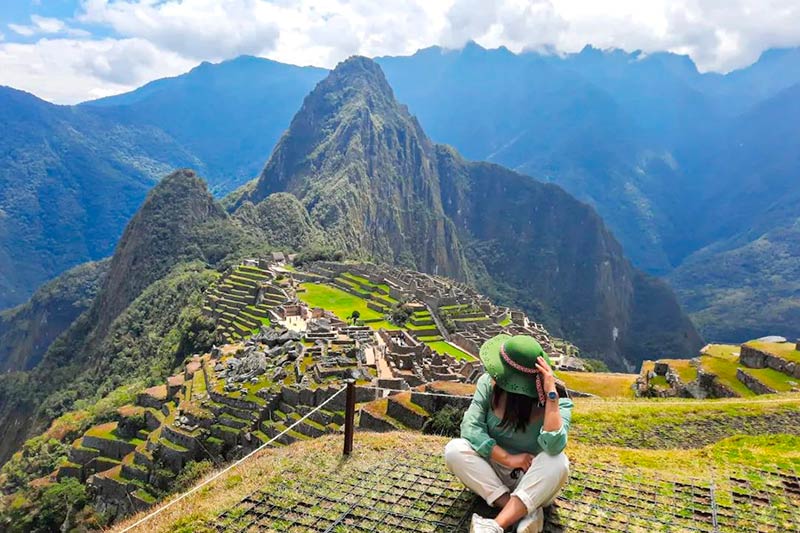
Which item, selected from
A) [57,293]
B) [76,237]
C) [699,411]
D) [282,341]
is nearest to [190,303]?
[282,341]

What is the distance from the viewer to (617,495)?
5.26m

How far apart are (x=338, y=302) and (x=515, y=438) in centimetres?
4085

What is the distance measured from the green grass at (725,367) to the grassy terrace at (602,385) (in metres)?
2.32

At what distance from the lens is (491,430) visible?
480 cm

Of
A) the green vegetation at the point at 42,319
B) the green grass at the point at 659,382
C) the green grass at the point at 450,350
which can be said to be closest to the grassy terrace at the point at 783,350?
the green grass at the point at 659,382

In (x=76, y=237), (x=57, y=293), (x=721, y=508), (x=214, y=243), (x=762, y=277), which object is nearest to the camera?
(x=721, y=508)

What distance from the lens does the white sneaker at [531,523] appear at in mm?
4117

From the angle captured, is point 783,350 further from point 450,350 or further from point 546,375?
point 450,350

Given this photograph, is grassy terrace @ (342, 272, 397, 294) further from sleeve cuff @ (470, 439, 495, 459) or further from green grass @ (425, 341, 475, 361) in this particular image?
sleeve cuff @ (470, 439, 495, 459)

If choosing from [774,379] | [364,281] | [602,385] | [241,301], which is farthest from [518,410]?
[364,281]

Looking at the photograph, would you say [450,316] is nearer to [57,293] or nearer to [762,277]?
[57,293]

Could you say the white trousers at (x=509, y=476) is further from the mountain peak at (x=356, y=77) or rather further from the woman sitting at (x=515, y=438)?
the mountain peak at (x=356, y=77)

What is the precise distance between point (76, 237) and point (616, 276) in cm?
17380

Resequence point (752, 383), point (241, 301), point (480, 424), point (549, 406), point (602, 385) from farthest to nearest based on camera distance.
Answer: point (241, 301) → point (602, 385) → point (752, 383) → point (480, 424) → point (549, 406)
